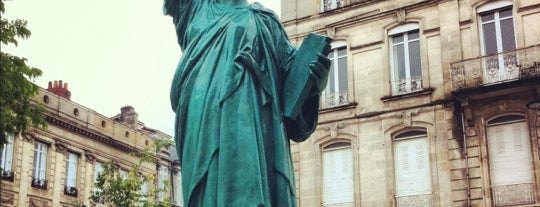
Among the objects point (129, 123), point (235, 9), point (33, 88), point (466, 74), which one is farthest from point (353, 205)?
point (235, 9)

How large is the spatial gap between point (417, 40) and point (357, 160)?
3.68 metres

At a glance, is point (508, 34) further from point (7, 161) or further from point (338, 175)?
point (7, 161)

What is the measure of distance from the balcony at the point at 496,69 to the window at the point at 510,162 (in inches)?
41.7

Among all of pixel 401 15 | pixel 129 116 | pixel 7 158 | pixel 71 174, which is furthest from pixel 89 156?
pixel 401 15

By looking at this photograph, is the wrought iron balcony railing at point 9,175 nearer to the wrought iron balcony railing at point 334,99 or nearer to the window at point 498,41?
the wrought iron balcony railing at point 334,99

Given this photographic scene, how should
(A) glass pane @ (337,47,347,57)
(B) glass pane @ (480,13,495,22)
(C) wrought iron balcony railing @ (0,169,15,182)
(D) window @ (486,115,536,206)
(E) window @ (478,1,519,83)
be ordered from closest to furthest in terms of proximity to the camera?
(D) window @ (486,115,536,206)
(E) window @ (478,1,519,83)
(B) glass pane @ (480,13,495,22)
(A) glass pane @ (337,47,347,57)
(C) wrought iron balcony railing @ (0,169,15,182)

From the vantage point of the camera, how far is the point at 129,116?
3525 cm

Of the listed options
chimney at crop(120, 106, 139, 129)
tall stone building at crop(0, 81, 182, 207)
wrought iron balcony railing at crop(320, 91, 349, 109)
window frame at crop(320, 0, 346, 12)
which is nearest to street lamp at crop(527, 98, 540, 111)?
wrought iron balcony railing at crop(320, 91, 349, 109)

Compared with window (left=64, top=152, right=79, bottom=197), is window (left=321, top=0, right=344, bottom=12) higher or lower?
higher

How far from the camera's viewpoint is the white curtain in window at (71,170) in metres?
29.6

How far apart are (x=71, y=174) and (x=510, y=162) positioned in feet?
52.9

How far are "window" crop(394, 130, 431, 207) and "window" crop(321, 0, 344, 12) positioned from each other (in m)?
4.70

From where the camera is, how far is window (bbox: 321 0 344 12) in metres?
24.5

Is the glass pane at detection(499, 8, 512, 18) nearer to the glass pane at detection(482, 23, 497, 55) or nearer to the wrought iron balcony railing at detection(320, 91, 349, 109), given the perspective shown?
the glass pane at detection(482, 23, 497, 55)
